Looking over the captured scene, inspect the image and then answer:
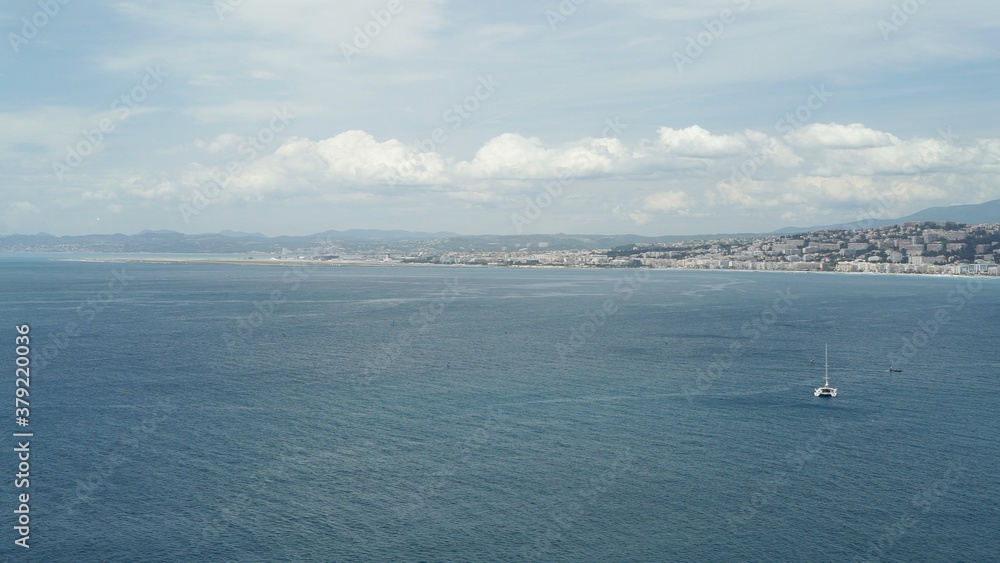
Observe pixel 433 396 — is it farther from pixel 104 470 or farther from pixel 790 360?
pixel 790 360

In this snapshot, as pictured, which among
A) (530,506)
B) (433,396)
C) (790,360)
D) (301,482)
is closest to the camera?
(530,506)

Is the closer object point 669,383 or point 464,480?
point 464,480

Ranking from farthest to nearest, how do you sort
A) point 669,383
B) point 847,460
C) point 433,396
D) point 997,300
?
point 997,300, point 669,383, point 433,396, point 847,460

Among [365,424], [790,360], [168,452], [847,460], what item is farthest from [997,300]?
[168,452]

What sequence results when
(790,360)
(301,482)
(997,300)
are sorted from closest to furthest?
(301,482)
(790,360)
(997,300)

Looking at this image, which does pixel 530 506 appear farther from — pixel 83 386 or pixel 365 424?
pixel 83 386

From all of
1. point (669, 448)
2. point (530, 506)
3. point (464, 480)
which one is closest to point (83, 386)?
point (464, 480)
